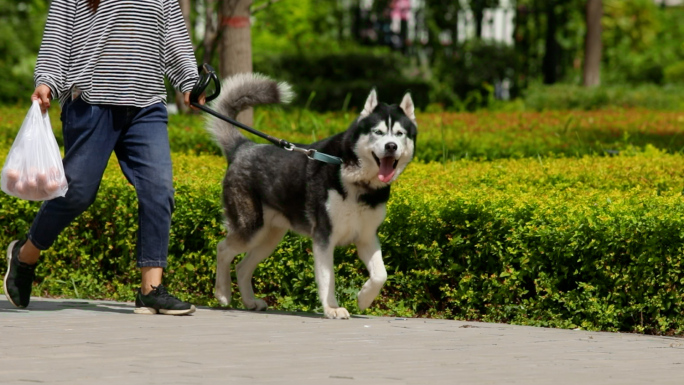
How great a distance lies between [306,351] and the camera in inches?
205

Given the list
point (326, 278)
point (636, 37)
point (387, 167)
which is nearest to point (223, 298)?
point (326, 278)

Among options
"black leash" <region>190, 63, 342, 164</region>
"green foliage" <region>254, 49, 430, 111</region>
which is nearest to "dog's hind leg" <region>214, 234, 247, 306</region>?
"black leash" <region>190, 63, 342, 164</region>

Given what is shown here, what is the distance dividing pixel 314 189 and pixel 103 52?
1400 millimetres

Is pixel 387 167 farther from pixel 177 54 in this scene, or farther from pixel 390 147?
pixel 177 54

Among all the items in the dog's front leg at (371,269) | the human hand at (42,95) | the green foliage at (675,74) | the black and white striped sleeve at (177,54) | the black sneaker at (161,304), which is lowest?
the green foliage at (675,74)

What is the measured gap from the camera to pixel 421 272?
6.95 meters

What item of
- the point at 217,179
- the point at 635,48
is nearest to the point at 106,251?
the point at 217,179

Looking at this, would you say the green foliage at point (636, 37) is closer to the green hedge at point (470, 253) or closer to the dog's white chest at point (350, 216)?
the green hedge at point (470, 253)

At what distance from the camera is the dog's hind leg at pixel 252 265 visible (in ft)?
23.0

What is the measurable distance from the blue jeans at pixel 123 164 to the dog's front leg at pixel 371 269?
113cm

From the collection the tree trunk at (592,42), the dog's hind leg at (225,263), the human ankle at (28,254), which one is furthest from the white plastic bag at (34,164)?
the tree trunk at (592,42)

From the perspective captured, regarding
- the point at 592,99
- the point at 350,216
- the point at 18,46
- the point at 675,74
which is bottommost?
the point at 675,74

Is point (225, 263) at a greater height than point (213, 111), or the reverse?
point (213, 111)

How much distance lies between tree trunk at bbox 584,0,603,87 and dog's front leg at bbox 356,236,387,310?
1692 cm
